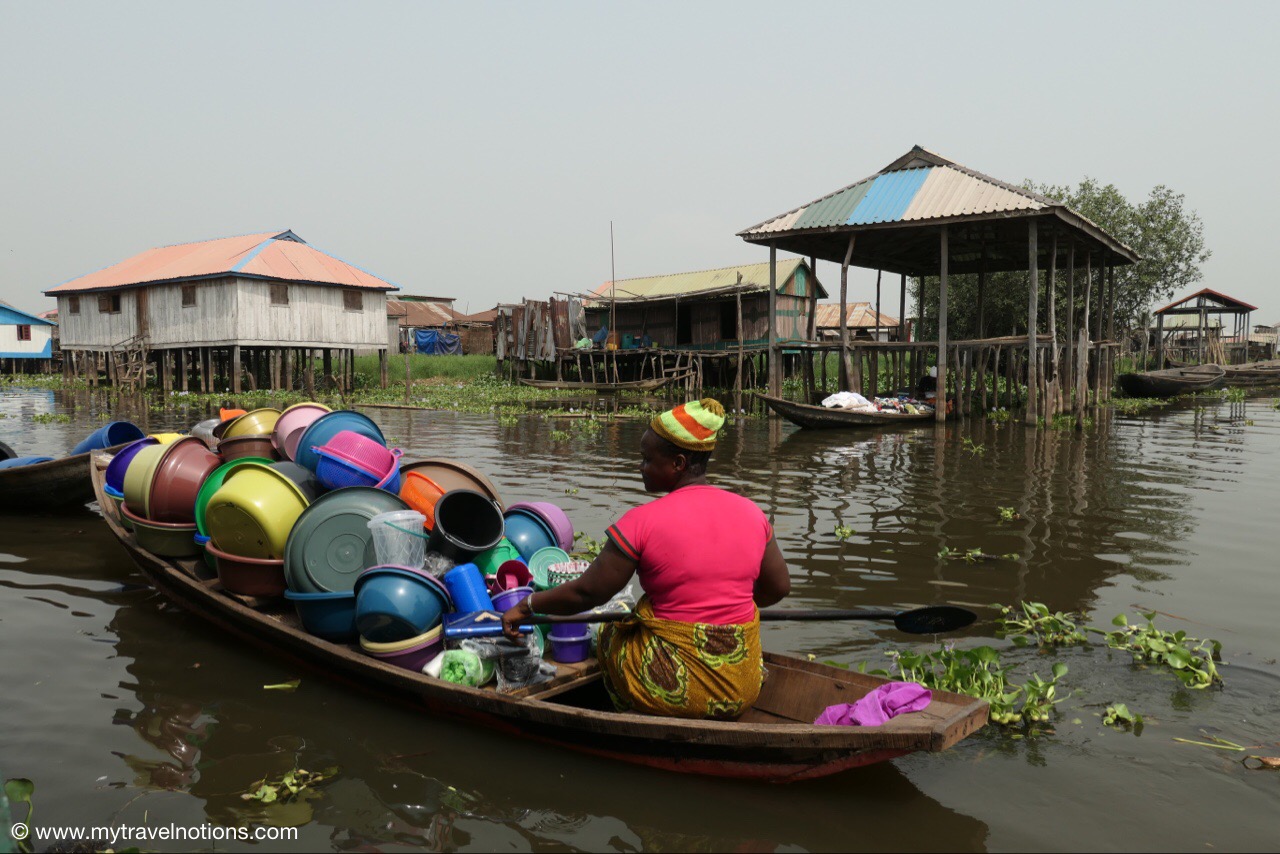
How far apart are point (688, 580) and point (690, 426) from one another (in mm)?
623

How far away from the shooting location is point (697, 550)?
11.7 feet

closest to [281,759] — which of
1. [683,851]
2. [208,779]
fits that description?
[208,779]

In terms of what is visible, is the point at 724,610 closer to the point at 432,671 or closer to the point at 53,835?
the point at 432,671

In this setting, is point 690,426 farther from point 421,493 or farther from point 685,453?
point 421,493

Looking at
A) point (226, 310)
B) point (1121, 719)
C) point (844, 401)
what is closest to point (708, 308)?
point (844, 401)

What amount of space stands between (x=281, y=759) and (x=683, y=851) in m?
1.98

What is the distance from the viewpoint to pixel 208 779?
3.94m

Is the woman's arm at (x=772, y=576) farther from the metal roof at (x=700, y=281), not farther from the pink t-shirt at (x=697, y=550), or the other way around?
the metal roof at (x=700, y=281)

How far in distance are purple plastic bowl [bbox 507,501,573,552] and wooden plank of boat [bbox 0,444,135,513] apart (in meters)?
4.91

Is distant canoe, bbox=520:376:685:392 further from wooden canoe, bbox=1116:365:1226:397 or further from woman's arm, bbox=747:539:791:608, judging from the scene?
woman's arm, bbox=747:539:791:608

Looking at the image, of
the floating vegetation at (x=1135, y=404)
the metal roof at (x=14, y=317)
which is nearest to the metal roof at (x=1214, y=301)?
the floating vegetation at (x=1135, y=404)

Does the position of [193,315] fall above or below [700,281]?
below

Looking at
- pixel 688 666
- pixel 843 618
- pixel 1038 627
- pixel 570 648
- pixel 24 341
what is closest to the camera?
pixel 688 666

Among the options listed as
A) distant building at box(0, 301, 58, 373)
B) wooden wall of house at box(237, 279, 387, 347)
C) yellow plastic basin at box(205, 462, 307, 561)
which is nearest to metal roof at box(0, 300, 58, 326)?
distant building at box(0, 301, 58, 373)
